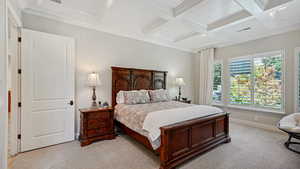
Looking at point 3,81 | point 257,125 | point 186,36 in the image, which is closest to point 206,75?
point 186,36

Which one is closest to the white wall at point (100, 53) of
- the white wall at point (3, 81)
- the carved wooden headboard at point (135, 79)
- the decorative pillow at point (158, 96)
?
the carved wooden headboard at point (135, 79)

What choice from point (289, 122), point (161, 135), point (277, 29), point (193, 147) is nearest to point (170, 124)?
point (161, 135)

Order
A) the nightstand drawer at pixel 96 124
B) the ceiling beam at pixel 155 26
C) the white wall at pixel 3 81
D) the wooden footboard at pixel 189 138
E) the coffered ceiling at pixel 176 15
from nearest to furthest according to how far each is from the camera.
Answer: the white wall at pixel 3 81 < the wooden footboard at pixel 189 138 < the coffered ceiling at pixel 176 15 < the nightstand drawer at pixel 96 124 < the ceiling beam at pixel 155 26

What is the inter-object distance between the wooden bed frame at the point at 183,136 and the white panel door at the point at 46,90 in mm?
1091

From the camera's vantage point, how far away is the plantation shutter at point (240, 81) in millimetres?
4368

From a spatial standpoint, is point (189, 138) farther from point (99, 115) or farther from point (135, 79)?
point (135, 79)

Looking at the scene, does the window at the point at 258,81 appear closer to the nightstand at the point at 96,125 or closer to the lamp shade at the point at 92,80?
the nightstand at the point at 96,125

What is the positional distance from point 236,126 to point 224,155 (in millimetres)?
2150

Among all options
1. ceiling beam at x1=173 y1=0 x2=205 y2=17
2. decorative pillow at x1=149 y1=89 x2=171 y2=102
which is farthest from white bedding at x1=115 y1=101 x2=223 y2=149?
ceiling beam at x1=173 y1=0 x2=205 y2=17

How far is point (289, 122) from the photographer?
2.81 meters

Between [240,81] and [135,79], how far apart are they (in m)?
3.49

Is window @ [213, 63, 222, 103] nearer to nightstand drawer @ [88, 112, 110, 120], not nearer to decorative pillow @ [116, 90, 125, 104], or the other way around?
decorative pillow @ [116, 90, 125, 104]

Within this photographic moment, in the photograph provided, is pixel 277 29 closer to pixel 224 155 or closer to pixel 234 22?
pixel 234 22

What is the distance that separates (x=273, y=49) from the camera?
151 inches
